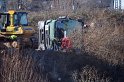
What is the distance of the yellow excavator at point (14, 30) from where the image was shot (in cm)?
2002

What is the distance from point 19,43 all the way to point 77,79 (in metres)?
4.06

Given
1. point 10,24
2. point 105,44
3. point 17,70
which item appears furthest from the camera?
point 10,24

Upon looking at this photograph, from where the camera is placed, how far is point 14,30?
2091 cm

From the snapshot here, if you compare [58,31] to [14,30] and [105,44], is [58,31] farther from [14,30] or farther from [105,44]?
[105,44]

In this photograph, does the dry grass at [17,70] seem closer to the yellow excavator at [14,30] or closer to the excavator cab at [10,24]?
the yellow excavator at [14,30]

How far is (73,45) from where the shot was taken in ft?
68.1

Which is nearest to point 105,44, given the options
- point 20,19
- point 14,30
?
point 14,30

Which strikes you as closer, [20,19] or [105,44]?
[105,44]

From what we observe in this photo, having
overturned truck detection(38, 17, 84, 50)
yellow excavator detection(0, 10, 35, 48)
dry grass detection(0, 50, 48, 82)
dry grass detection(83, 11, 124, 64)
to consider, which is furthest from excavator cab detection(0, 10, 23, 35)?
dry grass detection(0, 50, 48, 82)

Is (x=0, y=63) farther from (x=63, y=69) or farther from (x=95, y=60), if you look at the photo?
(x=95, y=60)

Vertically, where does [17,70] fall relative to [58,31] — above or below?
above

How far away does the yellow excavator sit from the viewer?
2002 cm

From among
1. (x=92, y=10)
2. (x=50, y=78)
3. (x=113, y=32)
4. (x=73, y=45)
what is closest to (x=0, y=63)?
(x=50, y=78)

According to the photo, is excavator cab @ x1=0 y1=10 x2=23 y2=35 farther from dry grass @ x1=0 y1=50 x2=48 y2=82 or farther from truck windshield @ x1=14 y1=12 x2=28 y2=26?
dry grass @ x1=0 y1=50 x2=48 y2=82
